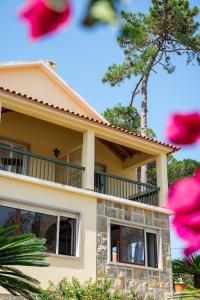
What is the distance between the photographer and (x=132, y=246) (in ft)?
59.7

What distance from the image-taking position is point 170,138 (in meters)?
0.78

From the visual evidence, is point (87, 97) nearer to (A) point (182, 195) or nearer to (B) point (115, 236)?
(B) point (115, 236)

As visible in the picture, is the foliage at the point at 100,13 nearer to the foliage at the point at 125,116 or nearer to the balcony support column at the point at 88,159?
the balcony support column at the point at 88,159

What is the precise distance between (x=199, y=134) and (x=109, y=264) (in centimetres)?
1658

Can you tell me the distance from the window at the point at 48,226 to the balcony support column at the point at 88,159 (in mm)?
1492

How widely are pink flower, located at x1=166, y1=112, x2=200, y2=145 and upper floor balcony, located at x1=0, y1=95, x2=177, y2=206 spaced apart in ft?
53.4

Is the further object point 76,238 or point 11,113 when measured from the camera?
point 11,113

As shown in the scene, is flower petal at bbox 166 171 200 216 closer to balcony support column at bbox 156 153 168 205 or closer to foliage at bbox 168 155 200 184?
balcony support column at bbox 156 153 168 205

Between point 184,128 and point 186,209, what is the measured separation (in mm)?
145

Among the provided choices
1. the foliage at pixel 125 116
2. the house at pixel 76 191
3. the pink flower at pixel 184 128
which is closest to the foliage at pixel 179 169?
the foliage at pixel 125 116

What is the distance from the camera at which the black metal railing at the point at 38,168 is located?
18.1 m

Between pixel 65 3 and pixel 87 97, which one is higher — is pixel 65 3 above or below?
below

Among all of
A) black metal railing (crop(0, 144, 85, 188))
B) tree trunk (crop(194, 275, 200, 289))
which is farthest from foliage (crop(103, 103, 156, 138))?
black metal railing (crop(0, 144, 85, 188))

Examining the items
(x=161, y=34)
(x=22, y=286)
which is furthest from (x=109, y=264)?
(x=161, y=34)
